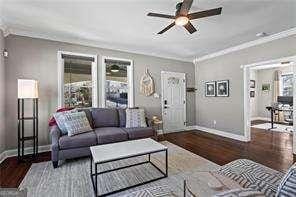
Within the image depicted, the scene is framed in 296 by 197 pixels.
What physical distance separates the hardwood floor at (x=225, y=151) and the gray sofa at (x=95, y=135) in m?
0.64

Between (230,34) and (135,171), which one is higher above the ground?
(230,34)

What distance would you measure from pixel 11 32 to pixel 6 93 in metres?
1.33

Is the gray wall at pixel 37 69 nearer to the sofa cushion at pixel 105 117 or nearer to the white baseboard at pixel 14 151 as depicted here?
the white baseboard at pixel 14 151

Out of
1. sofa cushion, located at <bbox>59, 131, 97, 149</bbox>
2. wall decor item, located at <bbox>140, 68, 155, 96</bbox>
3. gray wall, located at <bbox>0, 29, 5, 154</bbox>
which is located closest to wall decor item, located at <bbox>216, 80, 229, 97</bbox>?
wall decor item, located at <bbox>140, 68, 155, 96</bbox>

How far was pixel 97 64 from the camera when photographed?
4559 millimetres

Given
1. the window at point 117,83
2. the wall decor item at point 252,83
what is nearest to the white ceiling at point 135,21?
the window at point 117,83

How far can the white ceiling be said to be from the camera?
8.69 feet

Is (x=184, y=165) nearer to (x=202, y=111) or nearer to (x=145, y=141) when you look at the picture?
(x=145, y=141)

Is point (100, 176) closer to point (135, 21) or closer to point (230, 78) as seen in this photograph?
point (135, 21)

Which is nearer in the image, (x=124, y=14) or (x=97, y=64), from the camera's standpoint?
(x=124, y=14)

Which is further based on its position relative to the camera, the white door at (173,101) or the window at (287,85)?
the window at (287,85)

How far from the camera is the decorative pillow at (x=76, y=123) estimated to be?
3288 mm

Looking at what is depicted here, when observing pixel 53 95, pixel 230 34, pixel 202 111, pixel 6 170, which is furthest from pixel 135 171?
pixel 202 111

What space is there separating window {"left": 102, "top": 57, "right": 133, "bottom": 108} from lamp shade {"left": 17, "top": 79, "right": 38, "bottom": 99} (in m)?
1.70
